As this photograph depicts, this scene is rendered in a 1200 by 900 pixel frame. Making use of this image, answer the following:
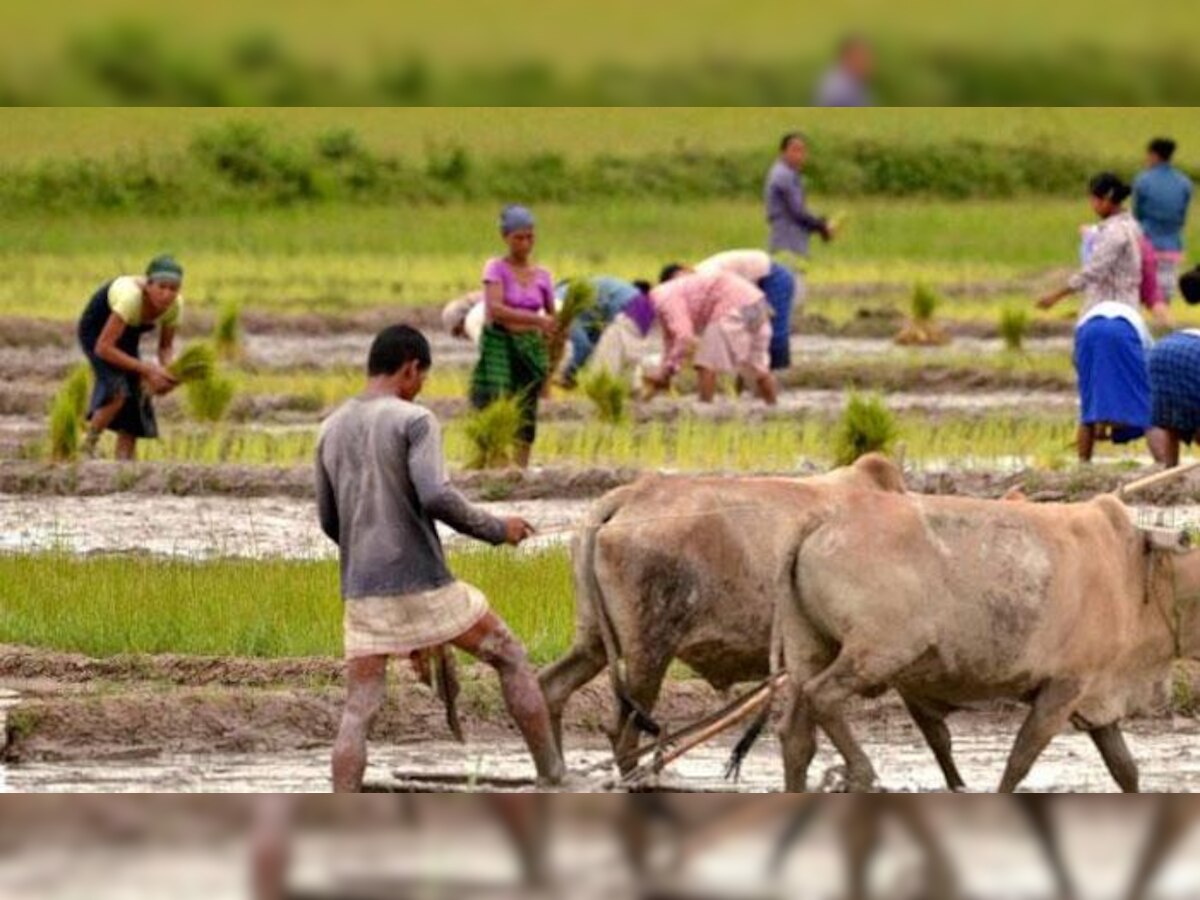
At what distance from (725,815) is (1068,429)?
14125 mm

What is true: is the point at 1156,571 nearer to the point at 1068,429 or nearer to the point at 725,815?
the point at 725,815

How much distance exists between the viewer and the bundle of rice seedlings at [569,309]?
1304cm

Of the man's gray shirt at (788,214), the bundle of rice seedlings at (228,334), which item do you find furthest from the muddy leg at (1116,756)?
the bundle of rice seedlings at (228,334)

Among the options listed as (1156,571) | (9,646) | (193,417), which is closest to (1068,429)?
(193,417)

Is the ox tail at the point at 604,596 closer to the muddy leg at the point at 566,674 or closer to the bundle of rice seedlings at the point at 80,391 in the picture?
the muddy leg at the point at 566,674

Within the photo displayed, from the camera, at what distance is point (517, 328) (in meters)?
12.3

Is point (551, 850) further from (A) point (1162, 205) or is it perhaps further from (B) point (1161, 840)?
(A) point (1162, 205)

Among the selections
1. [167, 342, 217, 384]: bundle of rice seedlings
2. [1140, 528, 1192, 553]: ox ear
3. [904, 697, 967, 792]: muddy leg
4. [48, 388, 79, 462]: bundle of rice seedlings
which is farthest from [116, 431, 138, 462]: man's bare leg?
[1140, 528, 1192, 553]: ox ear

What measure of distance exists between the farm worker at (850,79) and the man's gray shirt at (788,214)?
1750 cm

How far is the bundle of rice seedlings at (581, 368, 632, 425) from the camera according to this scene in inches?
625

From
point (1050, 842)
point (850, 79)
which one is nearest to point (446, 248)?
point (1050, 842)

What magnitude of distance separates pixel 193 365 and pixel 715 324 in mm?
3974

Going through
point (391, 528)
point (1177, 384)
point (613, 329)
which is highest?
point (391, 528)

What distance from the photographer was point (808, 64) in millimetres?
1486
